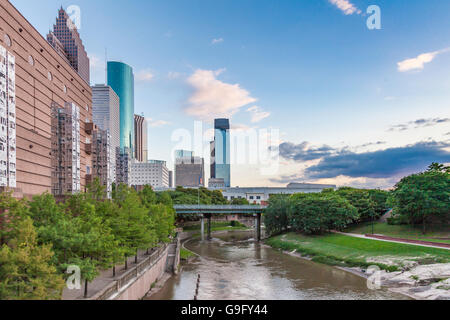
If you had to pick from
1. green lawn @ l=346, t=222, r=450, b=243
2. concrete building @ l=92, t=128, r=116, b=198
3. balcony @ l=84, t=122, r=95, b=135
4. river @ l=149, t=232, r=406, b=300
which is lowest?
river @ l=149, t=232, r=406, b=300

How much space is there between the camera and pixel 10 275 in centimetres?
1956

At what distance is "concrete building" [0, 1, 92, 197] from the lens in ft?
161

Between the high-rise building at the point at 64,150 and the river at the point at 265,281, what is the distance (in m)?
29.4

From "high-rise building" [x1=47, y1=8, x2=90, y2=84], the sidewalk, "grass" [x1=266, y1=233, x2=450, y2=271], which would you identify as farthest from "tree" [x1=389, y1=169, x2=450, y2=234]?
"high-rise building" [x1=47, y1=8, x2=90, y2=84]

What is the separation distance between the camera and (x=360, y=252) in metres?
56.8

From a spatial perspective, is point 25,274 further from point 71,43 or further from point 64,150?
point 71,43

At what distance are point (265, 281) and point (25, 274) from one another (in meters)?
33.2

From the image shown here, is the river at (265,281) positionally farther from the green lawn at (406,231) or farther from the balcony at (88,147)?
the balcony at (88,147)

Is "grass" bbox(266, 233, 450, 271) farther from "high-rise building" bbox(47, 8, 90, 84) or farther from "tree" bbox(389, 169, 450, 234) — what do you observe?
"high-rise building" bbox(47, 8, 90, 84)

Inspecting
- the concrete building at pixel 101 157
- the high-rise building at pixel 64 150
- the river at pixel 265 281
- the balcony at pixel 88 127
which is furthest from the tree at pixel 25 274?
the concrete building at pixel 101 157

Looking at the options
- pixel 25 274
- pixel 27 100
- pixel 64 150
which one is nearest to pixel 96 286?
pixel 25 274

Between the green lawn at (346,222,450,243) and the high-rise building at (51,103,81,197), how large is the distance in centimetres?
6277
